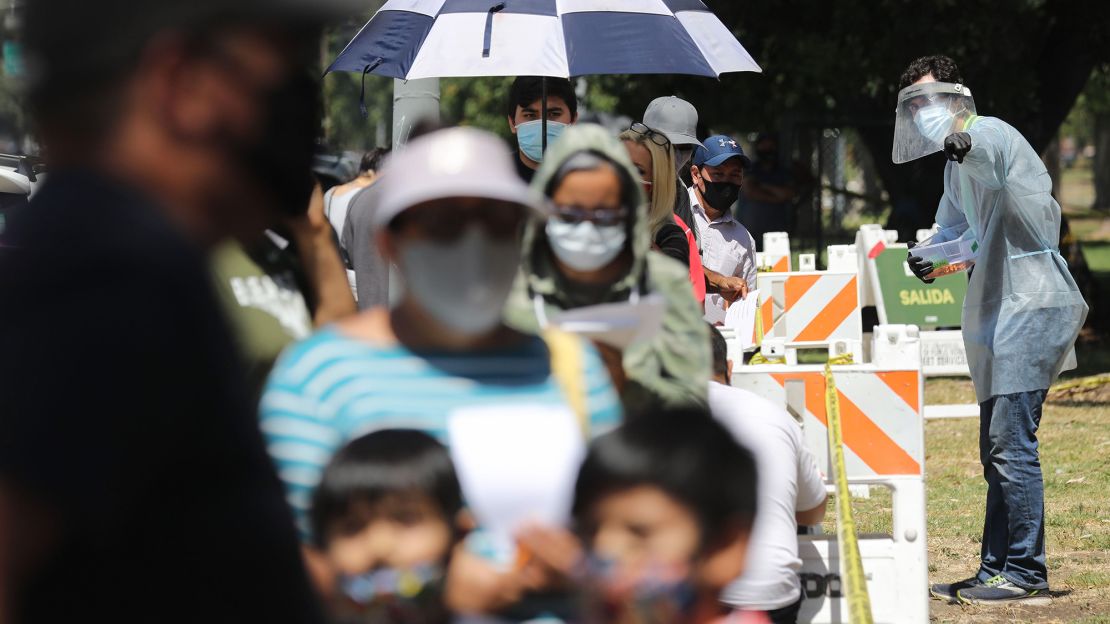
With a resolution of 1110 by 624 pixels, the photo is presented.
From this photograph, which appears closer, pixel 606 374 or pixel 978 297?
pixel 606 374

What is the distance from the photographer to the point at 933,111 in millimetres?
6742

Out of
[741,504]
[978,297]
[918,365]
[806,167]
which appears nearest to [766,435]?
[918,365]

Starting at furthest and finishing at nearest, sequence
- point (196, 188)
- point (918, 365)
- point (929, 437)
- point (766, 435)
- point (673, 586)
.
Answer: point (929, 437) → point (918, 365) → point (766, 435) → point (673, 586) → point (196, 188)

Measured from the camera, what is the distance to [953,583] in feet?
23.4

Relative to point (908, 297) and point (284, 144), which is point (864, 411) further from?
point (908, 297)

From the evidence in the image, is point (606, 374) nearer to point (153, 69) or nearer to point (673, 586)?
point (673, 586)

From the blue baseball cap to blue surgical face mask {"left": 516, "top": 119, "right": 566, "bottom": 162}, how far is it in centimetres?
266

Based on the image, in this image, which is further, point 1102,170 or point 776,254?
point 1102,170

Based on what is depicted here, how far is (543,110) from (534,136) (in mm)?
114

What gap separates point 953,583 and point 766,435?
3069mm

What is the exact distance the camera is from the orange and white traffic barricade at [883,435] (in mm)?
5305

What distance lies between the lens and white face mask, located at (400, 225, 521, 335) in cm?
252

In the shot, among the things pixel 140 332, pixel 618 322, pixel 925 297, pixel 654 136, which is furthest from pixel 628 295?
pixel 925 297

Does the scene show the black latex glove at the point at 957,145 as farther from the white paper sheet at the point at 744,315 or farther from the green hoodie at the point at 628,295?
the green hoodie at the point at 628,295
